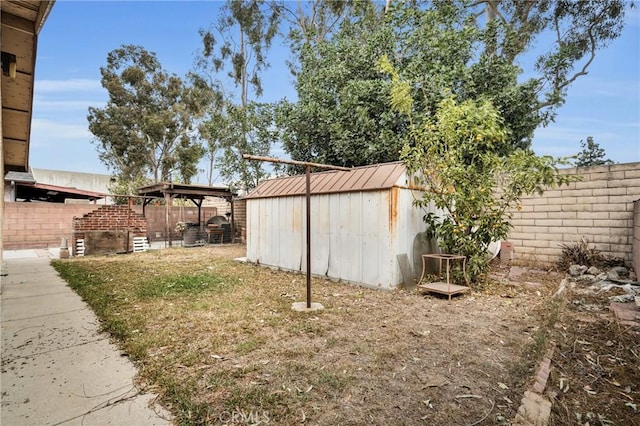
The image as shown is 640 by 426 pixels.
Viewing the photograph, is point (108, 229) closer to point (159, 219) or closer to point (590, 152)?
point (159, 219)

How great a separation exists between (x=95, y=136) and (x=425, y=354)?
21662 mm

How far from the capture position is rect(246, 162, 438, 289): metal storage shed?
505 centimetres

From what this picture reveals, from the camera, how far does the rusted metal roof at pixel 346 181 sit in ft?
17.1

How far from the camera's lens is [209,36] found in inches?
708

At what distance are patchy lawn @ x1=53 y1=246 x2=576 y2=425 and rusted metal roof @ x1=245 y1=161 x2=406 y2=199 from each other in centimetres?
176

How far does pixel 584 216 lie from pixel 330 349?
6.41 meters

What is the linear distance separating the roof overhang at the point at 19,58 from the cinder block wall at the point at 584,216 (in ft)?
27.2

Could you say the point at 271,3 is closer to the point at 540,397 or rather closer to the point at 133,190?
the point at 133,190

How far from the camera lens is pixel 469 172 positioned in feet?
16.0

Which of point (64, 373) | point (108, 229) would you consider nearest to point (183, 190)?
point (108, 229)

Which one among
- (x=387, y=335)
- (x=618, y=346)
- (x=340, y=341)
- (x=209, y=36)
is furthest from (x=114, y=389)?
(x=209, y=36)

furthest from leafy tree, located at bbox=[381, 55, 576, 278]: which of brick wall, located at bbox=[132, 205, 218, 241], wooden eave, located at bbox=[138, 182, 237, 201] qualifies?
brick wall, located at bbox=[132, 205, 218, 241]

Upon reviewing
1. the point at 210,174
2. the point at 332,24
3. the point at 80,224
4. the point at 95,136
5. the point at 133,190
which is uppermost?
the point at 332,24

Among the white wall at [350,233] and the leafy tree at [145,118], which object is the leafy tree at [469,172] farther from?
the leafy tree at [145,118]
